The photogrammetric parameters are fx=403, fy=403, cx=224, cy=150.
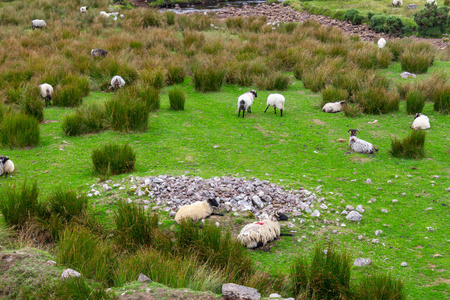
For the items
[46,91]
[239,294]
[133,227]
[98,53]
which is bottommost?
[133,227]

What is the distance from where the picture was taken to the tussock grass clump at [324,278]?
371 centimetres

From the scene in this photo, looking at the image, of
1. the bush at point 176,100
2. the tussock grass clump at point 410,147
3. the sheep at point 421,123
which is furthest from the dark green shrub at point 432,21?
the bush at point 176,100

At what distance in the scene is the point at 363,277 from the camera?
12.2 ft

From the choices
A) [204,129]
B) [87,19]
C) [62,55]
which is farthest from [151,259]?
[87,19]

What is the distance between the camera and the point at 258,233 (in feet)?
14.5

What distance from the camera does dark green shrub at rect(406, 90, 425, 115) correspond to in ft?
29.5

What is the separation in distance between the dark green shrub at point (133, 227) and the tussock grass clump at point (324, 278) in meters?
1.66

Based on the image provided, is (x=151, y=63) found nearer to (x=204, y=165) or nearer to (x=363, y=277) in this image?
(x=204, y=165)

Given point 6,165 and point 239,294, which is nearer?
point 239,294

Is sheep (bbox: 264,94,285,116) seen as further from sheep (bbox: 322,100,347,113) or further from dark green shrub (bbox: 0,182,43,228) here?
dark green shrub (bbox: 0,182,43,228)

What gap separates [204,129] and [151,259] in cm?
496

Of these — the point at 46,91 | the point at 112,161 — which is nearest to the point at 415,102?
the point at 112,161

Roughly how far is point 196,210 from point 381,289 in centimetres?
221

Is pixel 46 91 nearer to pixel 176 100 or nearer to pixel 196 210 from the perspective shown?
pixel 176 100
